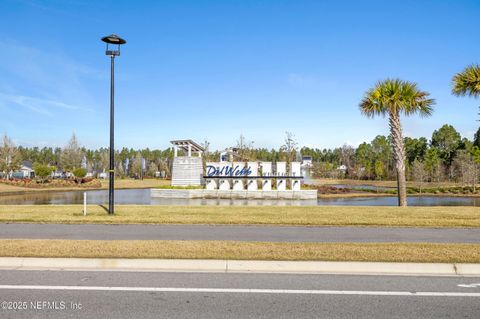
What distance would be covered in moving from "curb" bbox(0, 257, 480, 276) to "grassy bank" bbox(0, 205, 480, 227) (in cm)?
558

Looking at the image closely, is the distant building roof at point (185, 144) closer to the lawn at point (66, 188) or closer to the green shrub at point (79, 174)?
the lawn at point (66, 188)

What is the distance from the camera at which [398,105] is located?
21281 millimetres

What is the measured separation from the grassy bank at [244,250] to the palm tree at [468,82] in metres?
12.2

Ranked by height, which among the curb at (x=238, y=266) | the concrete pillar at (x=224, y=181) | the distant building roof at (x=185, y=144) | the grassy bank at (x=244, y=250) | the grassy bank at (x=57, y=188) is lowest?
the grassy bank at (x=57, y=188)

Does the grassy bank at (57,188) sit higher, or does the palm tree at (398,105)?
the palm tree at (398,105)

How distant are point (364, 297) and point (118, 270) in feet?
14.5

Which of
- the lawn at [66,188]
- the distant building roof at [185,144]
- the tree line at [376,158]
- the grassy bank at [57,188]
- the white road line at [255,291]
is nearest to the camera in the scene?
the white road line at [255,291]

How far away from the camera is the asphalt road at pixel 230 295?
5223 mm

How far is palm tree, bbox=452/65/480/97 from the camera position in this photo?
18.3m

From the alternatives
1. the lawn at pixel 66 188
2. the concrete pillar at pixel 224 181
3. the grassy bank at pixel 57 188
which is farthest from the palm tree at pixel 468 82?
the lawn at pixel 66 188

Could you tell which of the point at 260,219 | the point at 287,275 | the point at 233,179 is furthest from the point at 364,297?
the point at 233,179

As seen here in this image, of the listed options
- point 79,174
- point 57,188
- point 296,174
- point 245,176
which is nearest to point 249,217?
point 245,176

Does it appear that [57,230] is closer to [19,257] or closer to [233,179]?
[19,257]

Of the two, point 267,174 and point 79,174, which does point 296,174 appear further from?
point 79,174
